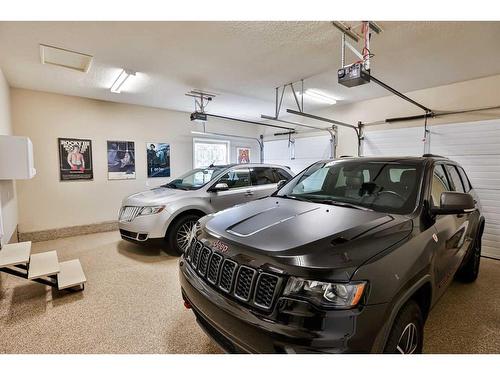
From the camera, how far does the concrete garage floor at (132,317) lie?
84.0 inches

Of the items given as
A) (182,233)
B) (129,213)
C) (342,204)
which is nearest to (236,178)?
(182,233)

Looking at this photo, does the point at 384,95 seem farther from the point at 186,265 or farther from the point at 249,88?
the point at 186,265

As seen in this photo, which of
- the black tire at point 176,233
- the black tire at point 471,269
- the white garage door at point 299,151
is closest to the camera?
the black tire at point 471,269

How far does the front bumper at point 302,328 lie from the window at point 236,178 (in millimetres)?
3518

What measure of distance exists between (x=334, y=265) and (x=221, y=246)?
707mm

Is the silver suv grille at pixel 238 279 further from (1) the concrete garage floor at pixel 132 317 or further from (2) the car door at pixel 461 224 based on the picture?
(2) the car door at pixel 461 224

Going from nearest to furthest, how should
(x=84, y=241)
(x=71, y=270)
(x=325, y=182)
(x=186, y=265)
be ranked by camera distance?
(x=186, y=265) → (x=325, y=182) → (x=71, y=270) → (x=84, y=241)

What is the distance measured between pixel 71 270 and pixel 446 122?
6568 mm

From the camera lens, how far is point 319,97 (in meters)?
5.73

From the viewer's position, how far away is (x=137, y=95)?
5512mm

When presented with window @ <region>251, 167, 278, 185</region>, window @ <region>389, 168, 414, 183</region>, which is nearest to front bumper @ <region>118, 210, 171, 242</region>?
window @ <region>251, 167, 278, 185</region>

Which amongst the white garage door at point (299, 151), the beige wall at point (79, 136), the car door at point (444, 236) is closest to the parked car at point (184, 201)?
the beige wall at point (79, 136)

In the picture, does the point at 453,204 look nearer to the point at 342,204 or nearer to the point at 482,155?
the point at 342,204
